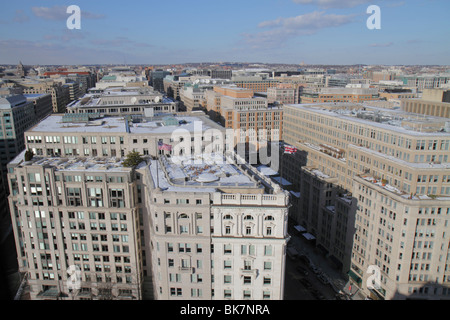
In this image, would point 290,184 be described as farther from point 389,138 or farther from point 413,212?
point 413,212

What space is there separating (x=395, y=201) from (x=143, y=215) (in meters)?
29.3

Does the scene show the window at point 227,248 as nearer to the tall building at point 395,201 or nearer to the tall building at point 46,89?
the tall building at point 395,201

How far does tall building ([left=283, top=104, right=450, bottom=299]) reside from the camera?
39938 millimetres

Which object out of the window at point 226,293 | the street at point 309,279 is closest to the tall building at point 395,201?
the street at point 309,279

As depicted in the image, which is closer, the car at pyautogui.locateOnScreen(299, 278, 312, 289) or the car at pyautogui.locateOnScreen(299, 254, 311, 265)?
the car at pyautogui.locateOnScreen(299, 278, 312, 289)

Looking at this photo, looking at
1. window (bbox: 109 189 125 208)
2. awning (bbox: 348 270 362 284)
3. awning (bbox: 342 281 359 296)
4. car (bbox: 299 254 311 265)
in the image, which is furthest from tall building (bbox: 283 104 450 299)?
window (bbox: 109 189 125 208)

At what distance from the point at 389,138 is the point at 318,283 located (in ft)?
73.9

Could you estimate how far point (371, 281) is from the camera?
44.7 metres

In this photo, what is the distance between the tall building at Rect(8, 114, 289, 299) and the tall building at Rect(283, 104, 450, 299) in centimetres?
1763

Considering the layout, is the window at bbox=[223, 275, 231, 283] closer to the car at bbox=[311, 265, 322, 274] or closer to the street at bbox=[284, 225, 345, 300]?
the street at bbox=[284, 225, 345, 300]

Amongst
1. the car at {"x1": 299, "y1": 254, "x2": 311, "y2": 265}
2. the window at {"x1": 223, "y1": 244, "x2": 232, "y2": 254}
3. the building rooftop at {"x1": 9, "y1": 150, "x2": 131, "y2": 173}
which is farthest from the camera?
the car at {"x1": 299, "y1": 254, "x2": 311, "y2": 265}

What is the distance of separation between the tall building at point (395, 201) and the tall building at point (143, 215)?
17.6 metres
